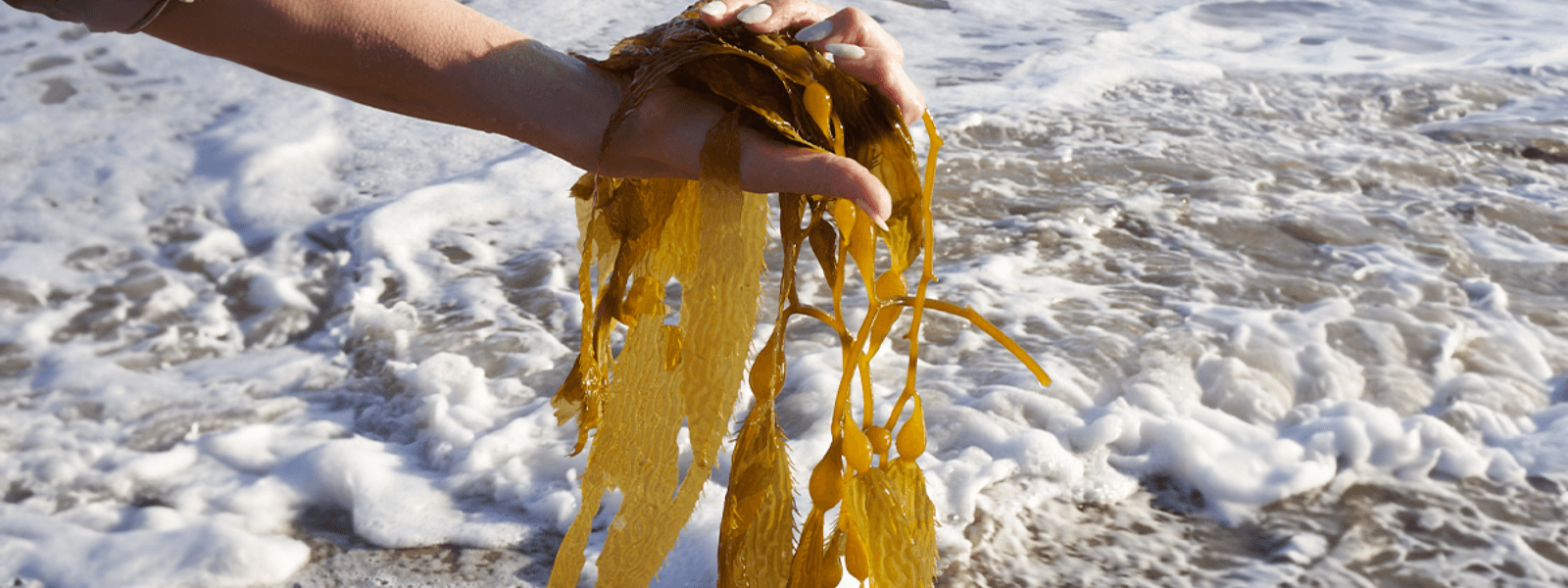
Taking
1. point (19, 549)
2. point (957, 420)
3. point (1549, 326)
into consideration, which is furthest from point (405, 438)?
point (1549, 326)

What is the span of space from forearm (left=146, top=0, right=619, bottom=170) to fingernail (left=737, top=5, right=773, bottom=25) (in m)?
0.20

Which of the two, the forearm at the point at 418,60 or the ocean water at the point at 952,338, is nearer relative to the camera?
the forearm at the point at 418,60

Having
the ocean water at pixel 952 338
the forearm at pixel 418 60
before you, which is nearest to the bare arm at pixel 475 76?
the forearm at pixel 418 60

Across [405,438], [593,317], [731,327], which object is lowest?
[405,438]

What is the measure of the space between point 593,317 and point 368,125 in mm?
3453

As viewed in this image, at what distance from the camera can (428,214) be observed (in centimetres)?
378

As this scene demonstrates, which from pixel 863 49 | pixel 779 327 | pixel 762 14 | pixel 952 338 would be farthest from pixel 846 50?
pixel 952 338

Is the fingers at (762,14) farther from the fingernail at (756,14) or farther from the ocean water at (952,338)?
the ocean water at (952,338)

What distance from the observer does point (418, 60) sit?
1.23 metres

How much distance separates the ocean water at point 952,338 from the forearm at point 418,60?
3.80 feet

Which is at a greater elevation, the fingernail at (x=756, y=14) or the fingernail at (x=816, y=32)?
the fingernail at (x=756, y=14)

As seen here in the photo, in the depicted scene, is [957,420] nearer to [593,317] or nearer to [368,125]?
[593,317]

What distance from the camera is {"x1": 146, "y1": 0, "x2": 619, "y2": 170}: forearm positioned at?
1149mm

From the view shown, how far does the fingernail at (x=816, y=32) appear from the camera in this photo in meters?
1.29
